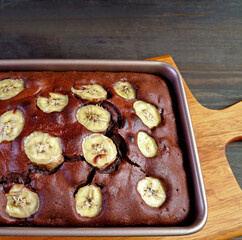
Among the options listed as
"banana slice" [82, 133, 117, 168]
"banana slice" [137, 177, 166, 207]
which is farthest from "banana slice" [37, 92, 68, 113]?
"banana slice" [137, 177, 166, 207]

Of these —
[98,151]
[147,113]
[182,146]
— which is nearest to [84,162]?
[98,151]

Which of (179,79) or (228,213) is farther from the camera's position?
(179,79)

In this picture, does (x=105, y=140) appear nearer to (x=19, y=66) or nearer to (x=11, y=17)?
(x=19, y=66)

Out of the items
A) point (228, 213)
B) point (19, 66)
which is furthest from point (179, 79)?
point (19, 66)

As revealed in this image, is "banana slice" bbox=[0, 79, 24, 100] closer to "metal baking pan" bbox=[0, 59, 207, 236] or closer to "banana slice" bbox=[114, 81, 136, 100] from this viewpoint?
"metal baking pan" bbox=[0, 59, 207, 236]

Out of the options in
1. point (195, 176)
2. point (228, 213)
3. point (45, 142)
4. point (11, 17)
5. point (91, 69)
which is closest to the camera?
point (45, 142)

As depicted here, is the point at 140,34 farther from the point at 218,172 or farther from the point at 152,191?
the point at 152,191
